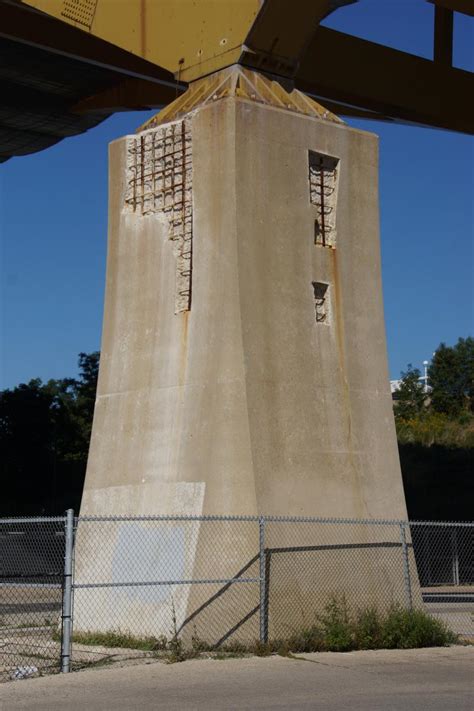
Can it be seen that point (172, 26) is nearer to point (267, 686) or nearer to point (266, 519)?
point (266, 519)

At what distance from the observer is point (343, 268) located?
1573 cm

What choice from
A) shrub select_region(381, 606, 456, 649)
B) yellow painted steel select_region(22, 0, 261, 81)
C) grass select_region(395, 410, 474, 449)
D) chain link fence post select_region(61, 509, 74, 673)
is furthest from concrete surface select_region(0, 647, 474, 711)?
grass select_region(395, 410, 474, 449)

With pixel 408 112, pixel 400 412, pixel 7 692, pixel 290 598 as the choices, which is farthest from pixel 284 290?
pixel 400 412

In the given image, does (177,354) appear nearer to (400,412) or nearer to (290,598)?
(290,598)

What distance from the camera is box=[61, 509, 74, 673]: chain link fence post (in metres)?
12.2

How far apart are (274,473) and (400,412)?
65.5m

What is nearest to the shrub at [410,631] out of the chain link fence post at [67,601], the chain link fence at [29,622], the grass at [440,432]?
the chain link fence at [29,622]

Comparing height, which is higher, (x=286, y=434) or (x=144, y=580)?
(x=286, y=434)

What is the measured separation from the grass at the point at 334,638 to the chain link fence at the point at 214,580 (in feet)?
0.14

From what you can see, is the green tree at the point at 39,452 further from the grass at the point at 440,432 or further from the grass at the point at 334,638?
the grass at the point at 334,638

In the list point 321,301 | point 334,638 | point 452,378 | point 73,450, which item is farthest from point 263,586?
point 452,378

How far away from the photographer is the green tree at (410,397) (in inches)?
3066

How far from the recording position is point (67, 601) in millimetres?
12375

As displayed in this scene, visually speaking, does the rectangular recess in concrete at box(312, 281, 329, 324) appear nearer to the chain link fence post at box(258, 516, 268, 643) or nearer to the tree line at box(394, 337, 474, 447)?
the chain link fence post at box(258, 516, 268, 643)
